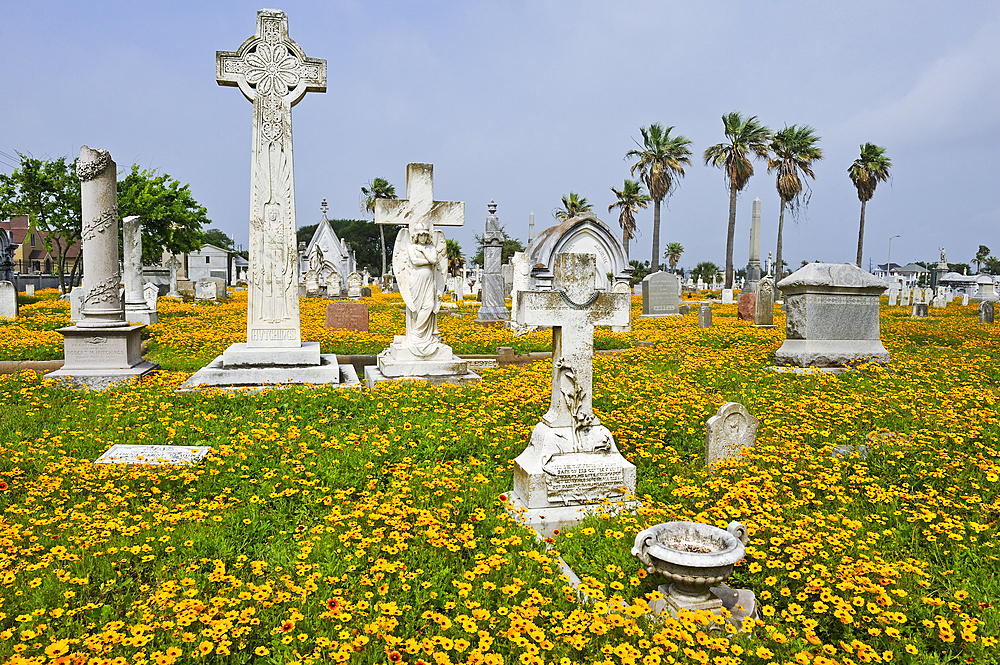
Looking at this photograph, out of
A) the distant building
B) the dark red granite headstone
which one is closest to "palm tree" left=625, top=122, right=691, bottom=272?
the dark red granite headstone

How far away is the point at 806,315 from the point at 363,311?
33.1 ft

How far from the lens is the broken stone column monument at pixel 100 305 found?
8953 mm

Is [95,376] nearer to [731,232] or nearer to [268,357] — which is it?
[268,357]

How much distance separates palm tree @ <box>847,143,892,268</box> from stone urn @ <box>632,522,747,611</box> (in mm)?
46097

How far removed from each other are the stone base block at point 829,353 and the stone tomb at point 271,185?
6.93m

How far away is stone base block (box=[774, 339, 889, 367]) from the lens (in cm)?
1012

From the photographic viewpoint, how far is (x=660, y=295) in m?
21.9

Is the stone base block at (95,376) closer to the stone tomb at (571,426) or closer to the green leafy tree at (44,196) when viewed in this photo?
the stone tomb at (571,426)

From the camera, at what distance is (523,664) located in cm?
271

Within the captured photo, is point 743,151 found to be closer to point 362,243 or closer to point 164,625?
point 164,625

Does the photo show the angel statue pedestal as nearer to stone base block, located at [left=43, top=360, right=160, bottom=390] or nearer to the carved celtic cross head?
the carved celtic cross head

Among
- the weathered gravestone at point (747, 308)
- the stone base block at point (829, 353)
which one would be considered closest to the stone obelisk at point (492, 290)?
the weathered gravestone at point (747, 308)

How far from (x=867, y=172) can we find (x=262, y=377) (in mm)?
45440

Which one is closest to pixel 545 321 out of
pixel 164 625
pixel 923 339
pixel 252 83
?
pixel 164 625
